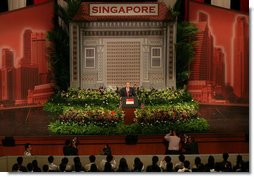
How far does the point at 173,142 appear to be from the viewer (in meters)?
7.99

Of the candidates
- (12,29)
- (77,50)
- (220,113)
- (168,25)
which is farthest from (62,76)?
(220,113)

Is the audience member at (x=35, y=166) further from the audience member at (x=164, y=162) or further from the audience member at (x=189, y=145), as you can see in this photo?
the audience member at (x=189, y=145)

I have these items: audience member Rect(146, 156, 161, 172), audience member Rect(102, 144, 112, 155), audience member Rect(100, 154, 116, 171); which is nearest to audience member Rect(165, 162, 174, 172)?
audience member Rect(146, 156, 161, 172)

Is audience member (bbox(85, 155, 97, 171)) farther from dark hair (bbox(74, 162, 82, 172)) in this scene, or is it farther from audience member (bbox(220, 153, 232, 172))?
audience member (bbox(220, 153, 232, 172))

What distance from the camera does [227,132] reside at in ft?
26.7

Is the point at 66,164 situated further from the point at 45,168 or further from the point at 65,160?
the point at 45,168

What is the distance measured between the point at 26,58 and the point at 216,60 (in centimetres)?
276

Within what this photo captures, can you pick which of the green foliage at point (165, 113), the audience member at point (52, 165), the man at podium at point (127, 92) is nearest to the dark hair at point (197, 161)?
the green foliage at point (165, 113)

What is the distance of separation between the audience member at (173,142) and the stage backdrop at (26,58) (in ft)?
6.09

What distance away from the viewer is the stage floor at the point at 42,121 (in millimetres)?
8125

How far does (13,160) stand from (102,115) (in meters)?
1.39

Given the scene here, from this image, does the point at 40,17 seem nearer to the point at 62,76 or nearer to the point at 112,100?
the point at 62,76

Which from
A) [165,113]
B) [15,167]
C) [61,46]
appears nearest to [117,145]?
[165,113]

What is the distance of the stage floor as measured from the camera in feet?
26.7
